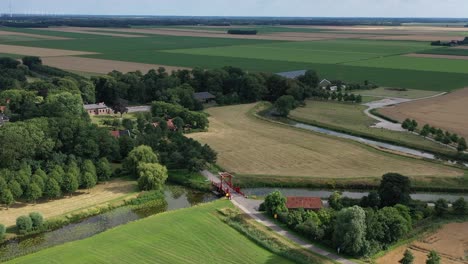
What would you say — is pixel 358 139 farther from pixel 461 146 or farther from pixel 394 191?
pixel 394 191

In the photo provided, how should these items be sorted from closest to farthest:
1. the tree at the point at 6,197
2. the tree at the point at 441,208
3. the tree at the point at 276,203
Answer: the tree at the point at 276,203 < the tree at the point at 441,208 < the tree at the point at 6,197

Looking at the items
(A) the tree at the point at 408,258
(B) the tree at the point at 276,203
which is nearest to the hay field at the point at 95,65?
(B) the tree at the point at 276,203

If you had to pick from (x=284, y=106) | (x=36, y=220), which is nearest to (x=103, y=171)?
(x=36, y=220)

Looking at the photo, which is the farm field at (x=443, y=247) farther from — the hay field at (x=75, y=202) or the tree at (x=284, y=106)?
the tree at (x=284, y=106)

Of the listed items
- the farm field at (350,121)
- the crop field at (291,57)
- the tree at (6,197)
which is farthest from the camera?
the crop field at (291,57)

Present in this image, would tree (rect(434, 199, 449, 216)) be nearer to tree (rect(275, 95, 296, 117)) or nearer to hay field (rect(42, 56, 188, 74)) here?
tree (rect(275, 95, 296, 117))

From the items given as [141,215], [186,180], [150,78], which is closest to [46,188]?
[141,215]
